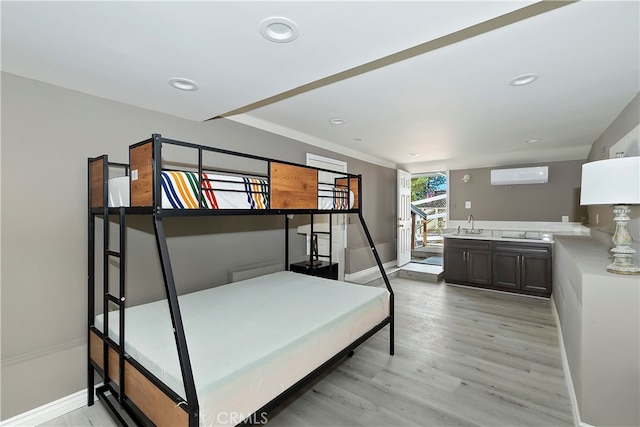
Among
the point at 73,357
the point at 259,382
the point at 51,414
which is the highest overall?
the point at 259,382

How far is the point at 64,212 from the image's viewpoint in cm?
205

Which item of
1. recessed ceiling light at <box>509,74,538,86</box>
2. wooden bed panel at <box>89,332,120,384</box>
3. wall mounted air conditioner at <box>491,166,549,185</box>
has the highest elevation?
recessed ceiling light at <box>509,74,538,86</box>

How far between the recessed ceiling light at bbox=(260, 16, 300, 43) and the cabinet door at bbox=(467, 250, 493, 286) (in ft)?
15.5

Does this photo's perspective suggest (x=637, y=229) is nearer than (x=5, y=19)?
No

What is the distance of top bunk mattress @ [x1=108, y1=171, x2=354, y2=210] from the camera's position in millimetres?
1511

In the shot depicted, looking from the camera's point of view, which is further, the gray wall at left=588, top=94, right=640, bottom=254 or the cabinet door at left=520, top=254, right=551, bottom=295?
the cabinet door at left=520, top=254, right=551, bottom=295

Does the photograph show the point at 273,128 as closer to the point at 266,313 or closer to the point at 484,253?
the point at 266,313

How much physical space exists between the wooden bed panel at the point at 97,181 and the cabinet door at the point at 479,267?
5.16m

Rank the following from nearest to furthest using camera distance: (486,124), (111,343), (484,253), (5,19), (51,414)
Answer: (5,19) < (111,343) < (51,414) < (486,124) < (484,253)

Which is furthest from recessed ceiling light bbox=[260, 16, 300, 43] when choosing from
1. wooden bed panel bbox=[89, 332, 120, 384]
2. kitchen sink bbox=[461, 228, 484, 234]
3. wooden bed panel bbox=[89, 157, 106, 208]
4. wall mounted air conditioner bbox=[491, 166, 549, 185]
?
kitchen sink bbox=[461, 228, 484, 234]

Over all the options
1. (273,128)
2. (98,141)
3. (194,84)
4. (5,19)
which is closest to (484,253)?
(273,128)

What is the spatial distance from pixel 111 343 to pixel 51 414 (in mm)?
825

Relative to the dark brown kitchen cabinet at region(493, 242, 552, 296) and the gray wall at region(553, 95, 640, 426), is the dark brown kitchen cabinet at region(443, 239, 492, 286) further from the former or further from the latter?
the gray wall at region(553, 95, 640, 426)

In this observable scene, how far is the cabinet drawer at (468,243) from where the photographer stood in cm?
483
